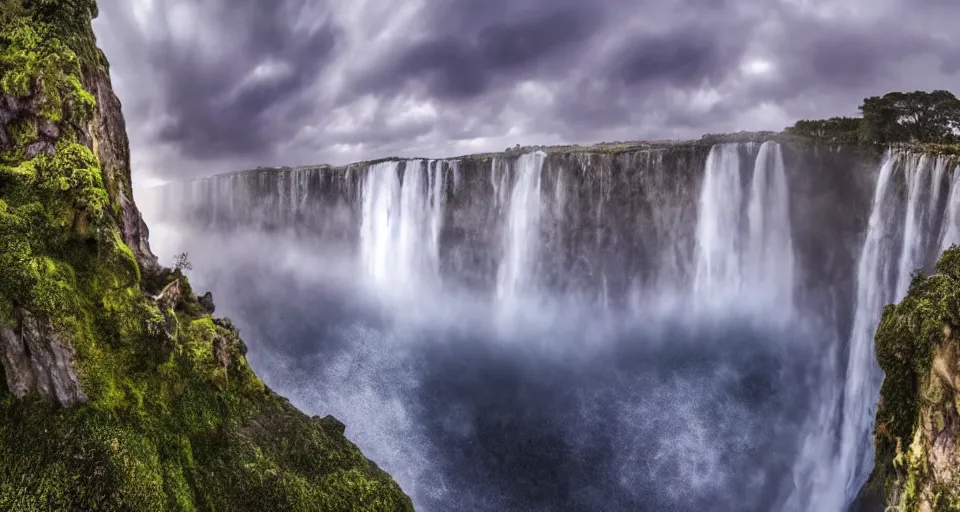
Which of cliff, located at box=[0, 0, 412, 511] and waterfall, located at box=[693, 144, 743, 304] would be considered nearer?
cliff, located at box=[0, 0, 412, 511]

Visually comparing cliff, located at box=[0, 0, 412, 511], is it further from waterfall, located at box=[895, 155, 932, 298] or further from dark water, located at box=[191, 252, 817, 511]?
waterfall, located at box=[895, 155, 932, 298]

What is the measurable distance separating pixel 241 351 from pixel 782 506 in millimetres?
16410

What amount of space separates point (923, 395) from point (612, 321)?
17.2 metres

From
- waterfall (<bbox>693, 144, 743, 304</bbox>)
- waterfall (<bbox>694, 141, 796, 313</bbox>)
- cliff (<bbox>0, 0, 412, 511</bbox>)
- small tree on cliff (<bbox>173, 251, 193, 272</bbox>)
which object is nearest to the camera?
cliff (<bbox>0, 0, 412, 511</bbox>)

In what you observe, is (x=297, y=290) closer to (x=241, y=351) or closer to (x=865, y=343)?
(x=241, y=351)

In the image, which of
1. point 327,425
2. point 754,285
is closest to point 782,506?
point 754,285

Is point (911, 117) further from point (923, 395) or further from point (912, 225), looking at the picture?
point (923, 395)

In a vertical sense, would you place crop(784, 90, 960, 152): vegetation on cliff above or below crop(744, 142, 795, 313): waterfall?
above

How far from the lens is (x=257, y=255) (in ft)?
126

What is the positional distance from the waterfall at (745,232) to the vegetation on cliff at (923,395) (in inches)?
452

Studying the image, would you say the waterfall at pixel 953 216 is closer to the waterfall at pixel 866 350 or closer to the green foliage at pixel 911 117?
the waterfall at pixel 866 350

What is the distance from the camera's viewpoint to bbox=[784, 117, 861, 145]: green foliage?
1795 centimetres

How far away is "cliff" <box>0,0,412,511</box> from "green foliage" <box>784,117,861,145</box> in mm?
18217

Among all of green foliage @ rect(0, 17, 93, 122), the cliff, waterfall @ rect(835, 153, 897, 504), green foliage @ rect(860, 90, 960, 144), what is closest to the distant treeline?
green foliage @ rect(860, 90, 960, 144)
